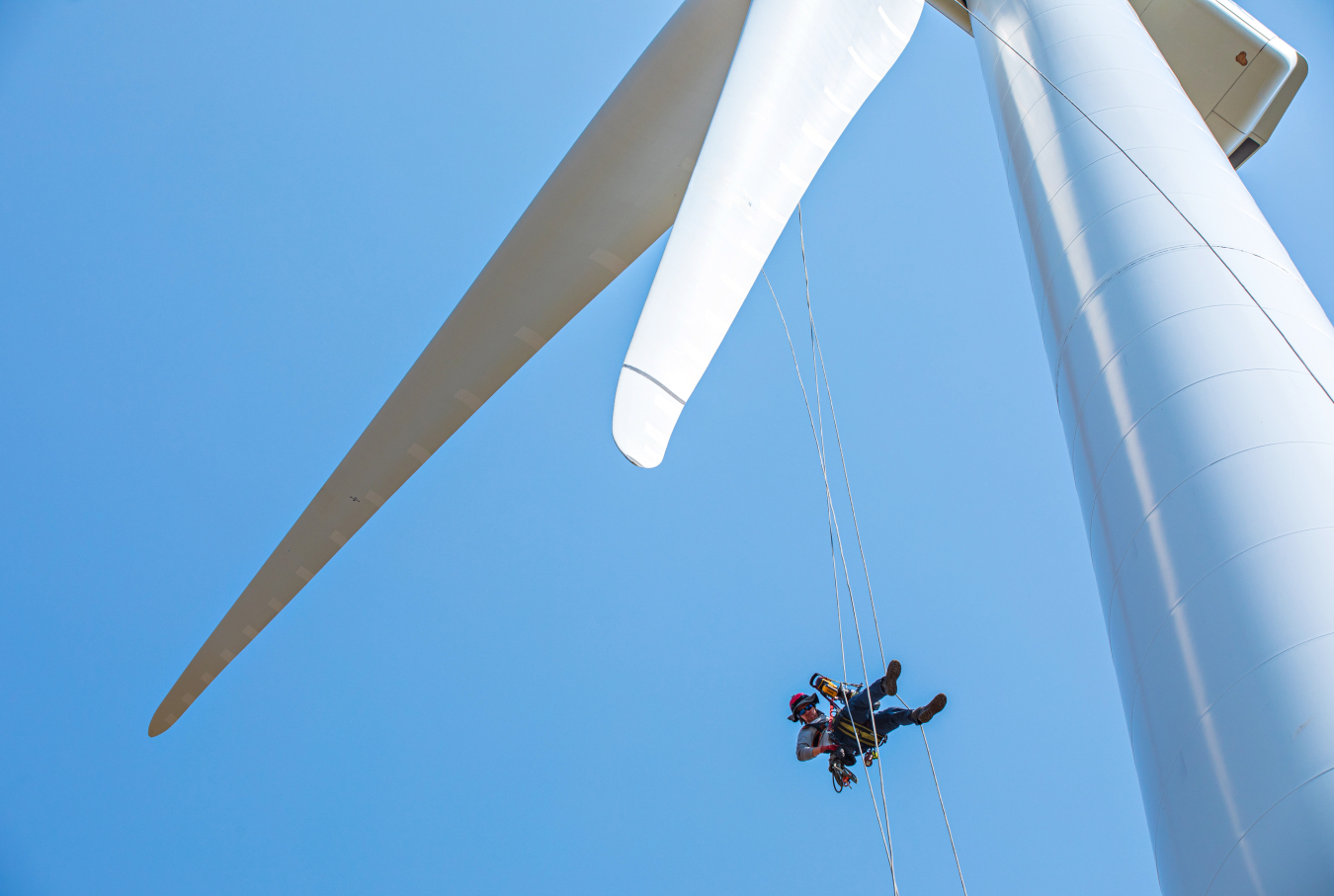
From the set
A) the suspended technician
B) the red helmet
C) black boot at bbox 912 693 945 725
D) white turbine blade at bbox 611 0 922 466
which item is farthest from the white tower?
the red helmet

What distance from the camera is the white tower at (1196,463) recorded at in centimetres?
214

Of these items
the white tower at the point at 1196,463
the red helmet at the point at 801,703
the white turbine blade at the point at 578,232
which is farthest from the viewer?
the red helmet at the point at 801,703

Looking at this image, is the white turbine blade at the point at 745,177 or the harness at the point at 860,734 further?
the harness at the point at 860,734

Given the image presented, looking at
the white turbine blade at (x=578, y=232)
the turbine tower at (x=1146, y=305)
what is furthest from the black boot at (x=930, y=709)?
the white turbine blade at (x=578, y=232)

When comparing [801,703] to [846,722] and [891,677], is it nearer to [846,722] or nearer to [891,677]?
[846,722]

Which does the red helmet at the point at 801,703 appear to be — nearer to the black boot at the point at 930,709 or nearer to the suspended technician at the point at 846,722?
the suspended technician at the point at 846,722

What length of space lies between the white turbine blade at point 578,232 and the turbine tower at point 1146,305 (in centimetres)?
3

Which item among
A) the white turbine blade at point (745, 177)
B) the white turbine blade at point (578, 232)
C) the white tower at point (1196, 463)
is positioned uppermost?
the white turbine blade at point (578, 232)

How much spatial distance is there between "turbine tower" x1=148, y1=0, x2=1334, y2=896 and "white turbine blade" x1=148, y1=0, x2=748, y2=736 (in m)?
0.03

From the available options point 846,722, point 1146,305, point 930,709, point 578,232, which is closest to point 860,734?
point 846,722

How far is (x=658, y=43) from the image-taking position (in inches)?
271

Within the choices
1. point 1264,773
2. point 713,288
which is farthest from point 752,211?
point 1264,773

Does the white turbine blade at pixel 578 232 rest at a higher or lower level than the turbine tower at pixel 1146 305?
higher

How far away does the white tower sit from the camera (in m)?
2.14
